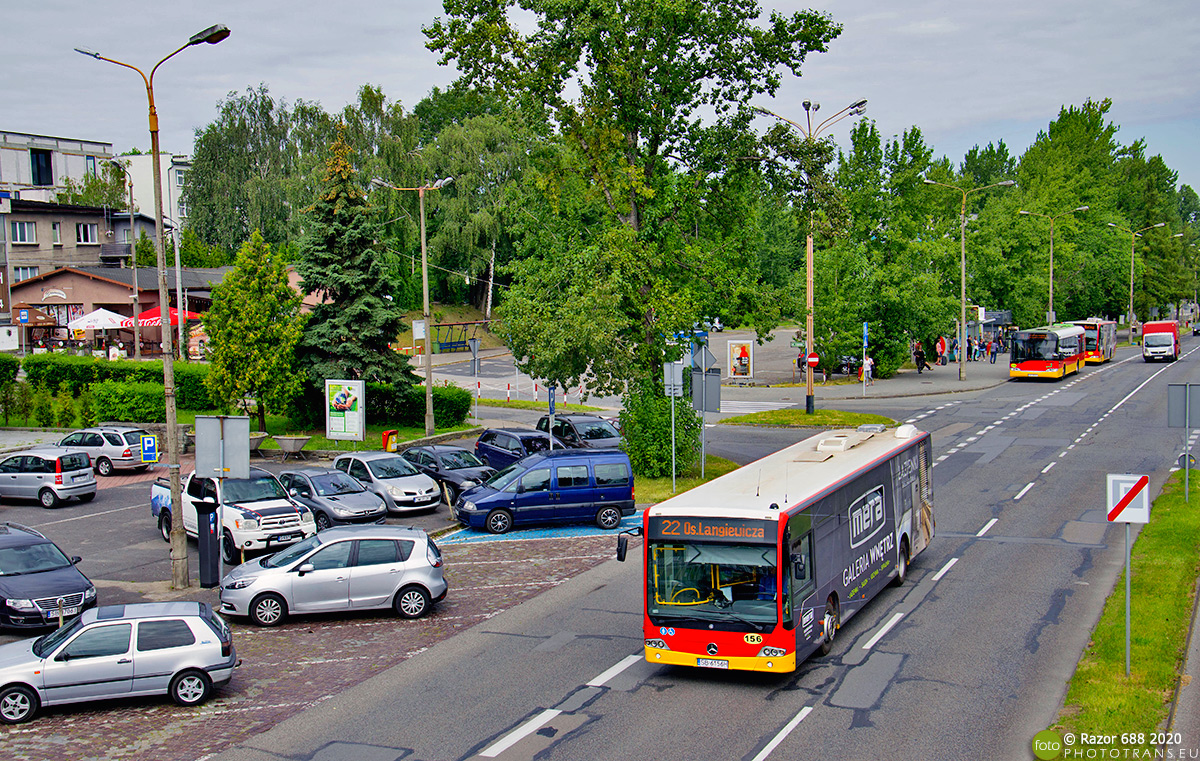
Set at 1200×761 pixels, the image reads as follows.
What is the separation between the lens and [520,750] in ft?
34.3

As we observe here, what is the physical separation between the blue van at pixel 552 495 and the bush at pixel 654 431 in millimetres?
4926

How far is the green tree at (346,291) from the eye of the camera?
35.9 meters

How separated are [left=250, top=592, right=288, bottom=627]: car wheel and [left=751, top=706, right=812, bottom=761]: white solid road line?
8706 mm

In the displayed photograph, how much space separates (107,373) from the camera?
42188mm

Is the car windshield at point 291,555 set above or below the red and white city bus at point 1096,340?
below

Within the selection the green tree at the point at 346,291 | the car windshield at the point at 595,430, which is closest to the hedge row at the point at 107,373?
the green tree at the point at 346,291

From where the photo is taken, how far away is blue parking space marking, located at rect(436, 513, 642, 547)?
22.2 meters

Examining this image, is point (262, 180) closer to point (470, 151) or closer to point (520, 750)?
point (470, 151)

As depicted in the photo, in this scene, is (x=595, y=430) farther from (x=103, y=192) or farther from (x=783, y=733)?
(x=103, y=192)

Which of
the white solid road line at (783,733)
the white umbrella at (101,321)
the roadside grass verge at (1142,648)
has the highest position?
the white umbrella at (101,321)

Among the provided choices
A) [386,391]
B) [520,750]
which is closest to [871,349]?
[386,391]

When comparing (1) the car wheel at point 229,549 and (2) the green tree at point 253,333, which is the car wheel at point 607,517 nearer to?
(1) the car wheel at point 229,549

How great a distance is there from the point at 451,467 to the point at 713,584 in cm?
1532

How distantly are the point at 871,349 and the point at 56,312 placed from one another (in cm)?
5177
